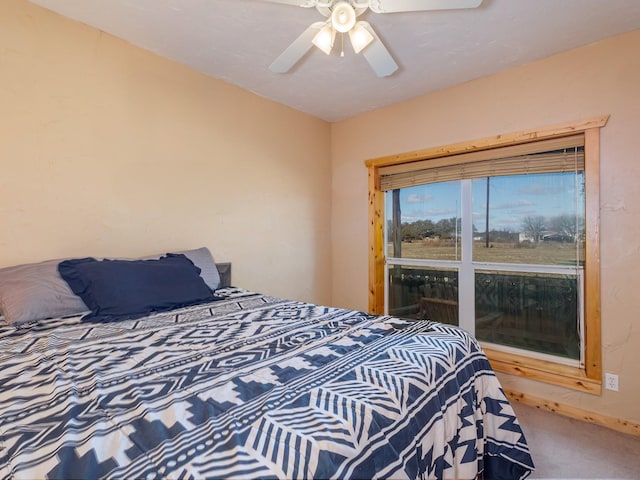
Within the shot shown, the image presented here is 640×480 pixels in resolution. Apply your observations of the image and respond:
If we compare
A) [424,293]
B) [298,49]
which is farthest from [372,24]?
[424,293]

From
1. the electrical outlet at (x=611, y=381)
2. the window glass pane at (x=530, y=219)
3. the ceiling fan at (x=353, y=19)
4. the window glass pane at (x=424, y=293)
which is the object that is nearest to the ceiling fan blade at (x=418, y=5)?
the ceiling fan at (x=353, y=19)

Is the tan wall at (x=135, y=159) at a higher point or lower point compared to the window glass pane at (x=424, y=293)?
higher

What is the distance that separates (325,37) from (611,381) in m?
2.71

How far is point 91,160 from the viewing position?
81.0 inches

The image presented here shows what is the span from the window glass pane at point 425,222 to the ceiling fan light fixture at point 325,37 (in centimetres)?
176

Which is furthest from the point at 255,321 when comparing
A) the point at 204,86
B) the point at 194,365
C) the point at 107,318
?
the point at 204,86

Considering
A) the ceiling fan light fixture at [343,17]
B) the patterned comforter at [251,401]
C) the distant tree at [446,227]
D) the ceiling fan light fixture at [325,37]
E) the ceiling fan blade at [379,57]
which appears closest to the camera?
the patterned comforter at [251,401]

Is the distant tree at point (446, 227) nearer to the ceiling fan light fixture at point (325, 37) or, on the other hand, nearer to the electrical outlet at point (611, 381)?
the electrical outlet at point (611, 381)

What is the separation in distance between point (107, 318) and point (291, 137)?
2348 millimetres

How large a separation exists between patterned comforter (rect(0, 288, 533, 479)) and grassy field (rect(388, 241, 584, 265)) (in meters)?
1.48

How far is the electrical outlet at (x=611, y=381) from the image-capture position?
2.12 metres

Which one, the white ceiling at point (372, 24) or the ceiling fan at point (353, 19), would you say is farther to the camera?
the white ceiling at point (372, 24)

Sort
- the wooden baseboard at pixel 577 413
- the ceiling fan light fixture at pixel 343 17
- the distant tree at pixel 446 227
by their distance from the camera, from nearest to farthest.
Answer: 1. the ceiling fan light fixture at pixel 343 17
2. the wooden baseboard at pixel 577 413
3. the distant tree at pixel 446 227

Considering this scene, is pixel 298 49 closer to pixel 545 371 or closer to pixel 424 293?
pixel 424 293
